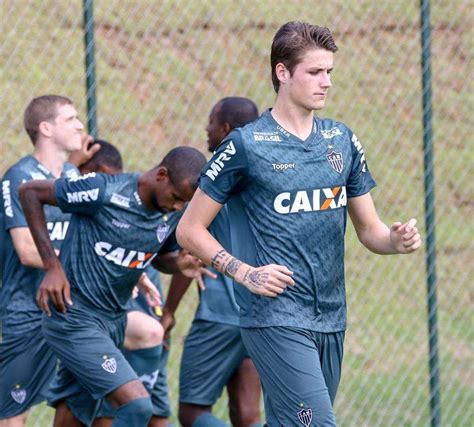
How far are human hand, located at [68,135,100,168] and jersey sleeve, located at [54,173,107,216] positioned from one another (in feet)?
3.53

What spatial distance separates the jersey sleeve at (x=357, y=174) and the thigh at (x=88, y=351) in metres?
1.57

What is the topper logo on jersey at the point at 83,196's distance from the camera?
229 inches

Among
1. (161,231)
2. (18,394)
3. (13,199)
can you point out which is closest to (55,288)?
(161,231)

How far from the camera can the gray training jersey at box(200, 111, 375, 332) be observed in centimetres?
475

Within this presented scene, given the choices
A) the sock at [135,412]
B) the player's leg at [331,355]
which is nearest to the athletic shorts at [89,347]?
the sock at [135,412]

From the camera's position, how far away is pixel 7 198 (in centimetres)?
651

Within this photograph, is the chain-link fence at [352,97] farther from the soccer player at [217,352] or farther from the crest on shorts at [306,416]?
the crest on shorts at [306,416]

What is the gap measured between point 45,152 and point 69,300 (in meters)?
1.17

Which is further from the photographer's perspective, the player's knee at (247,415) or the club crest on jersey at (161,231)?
the player's knee at (247,415)

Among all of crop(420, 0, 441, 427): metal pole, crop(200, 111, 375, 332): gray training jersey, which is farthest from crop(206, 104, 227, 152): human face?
crop(420, 0, 441, 427): metal pole

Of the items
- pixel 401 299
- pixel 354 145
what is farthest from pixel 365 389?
pixel 354 145

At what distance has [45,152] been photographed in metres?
6.77

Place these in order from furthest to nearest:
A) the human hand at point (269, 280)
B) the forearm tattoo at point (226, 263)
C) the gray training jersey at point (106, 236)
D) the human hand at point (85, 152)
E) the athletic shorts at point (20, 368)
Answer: the human hand at point (85, 152) → the athletic shorts at point (20, 368) → the gray training jersey at point (106, 236) → the forearm tattoo at point (226, 263) → the human hand at point (269, 280)

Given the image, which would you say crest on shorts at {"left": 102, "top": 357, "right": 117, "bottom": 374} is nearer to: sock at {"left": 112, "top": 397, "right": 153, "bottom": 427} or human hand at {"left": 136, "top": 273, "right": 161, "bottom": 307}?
sock at {"left": 112, "top": 397, "right": 153, "bottom": 427}
